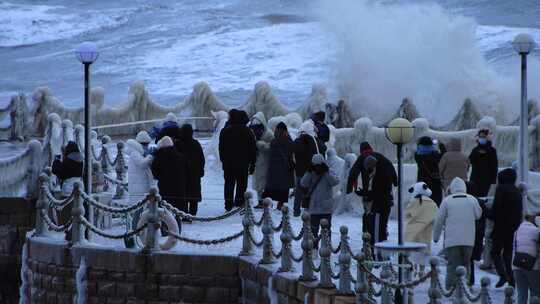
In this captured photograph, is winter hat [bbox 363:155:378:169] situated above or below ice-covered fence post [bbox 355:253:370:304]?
above

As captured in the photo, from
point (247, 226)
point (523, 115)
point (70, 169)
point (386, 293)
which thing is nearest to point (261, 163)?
point (70, 169)

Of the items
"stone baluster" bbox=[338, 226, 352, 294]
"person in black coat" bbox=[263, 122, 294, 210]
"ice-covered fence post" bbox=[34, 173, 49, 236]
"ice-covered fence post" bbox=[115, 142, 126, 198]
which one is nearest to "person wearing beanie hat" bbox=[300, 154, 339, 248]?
"stone baluster" bbox=[338, 226, 352, 294]

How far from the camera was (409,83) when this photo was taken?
39.2 m

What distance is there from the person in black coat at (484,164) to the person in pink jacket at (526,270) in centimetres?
403

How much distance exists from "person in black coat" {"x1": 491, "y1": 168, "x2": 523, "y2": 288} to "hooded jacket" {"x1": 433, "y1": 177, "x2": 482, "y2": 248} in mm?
305

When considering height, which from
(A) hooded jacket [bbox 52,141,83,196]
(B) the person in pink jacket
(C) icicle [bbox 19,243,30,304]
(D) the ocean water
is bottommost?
(C) icicle [bbox 19,243,30,304]

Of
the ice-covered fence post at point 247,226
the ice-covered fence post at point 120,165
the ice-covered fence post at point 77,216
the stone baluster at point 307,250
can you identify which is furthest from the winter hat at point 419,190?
the ice-covered fence post at point 120,165

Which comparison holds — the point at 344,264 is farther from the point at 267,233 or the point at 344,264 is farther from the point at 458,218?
the point at 267,233

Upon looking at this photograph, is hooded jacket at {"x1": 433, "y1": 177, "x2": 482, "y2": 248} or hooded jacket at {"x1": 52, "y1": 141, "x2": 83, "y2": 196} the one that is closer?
hooded jacket at {"x1": 433, "y1": 177, "x2": 482, "y2": 248}

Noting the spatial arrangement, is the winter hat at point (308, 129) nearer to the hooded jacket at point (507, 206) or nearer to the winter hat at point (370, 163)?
the winter hat at point (370, 163)

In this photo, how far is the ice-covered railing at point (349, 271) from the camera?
12727mm

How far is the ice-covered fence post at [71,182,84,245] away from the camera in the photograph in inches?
708

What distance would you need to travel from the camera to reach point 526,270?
46.2 feet

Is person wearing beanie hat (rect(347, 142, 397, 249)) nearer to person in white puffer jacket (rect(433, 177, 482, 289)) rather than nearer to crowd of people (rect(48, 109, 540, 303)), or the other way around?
crowd of people (rect(48, 109, 540, 303))
